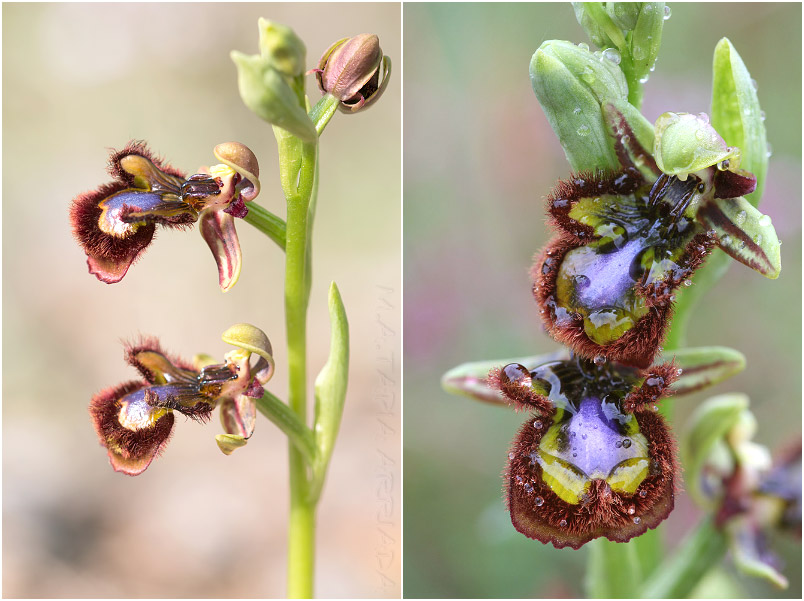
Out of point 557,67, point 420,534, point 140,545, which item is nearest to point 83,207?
point 557,67

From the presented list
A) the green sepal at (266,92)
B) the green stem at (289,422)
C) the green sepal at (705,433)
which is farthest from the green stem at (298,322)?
the green sepal at (705,433)

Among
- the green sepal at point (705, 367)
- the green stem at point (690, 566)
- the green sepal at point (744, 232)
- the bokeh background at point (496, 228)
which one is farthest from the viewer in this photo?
the bokeh background at point (496, 228)

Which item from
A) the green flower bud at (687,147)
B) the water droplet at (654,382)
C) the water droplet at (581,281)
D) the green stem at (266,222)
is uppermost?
the green flower bud at (687,147)

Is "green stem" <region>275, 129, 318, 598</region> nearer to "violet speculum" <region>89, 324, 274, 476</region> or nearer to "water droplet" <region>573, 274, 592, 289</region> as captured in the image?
"violet speculum" <region>89, 324, 274, 476</region>

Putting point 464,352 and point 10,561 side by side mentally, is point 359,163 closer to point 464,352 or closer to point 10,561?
point 464,352

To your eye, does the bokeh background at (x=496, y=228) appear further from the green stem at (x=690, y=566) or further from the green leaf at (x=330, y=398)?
the green leaf at (x=330, y=398)

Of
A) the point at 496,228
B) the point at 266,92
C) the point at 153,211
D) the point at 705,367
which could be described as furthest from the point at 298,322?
the point at 496,228
